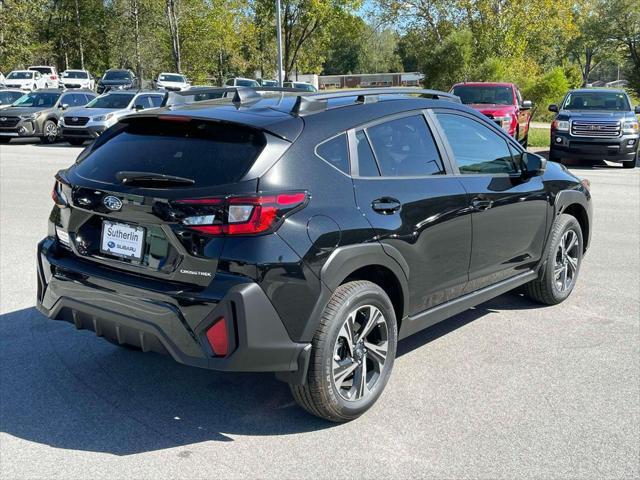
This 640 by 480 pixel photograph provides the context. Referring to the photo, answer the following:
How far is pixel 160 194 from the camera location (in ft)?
11.4

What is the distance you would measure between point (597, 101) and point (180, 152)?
16210 millimetres

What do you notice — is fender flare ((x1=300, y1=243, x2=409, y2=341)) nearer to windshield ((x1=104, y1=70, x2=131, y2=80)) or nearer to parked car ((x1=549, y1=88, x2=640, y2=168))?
parked car ((x1=549, y1=88, x2=640, y2=168))

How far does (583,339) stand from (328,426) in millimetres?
2322

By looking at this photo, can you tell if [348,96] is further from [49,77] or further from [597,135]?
[49,77]

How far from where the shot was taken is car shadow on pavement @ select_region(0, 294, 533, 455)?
12.0 ft

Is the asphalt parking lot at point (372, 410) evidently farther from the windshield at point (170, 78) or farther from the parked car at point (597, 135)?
the windshield at point (170, 78)

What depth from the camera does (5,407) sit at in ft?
13.0

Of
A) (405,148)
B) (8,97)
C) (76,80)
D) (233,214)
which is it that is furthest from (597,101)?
(76,80)

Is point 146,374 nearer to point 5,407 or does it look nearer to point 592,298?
point 5,407

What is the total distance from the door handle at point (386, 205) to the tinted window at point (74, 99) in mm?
22432

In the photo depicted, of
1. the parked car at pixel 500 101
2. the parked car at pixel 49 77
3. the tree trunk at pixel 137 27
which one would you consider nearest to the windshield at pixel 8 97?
the parked car at pixel 500 101

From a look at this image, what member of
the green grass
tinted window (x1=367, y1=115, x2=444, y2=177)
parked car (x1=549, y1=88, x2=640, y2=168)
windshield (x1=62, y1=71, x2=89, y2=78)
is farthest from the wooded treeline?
tinted window (x1=367, y1=115, x2=444, y2=177)

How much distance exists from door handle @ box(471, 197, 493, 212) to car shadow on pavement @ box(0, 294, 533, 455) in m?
1.07

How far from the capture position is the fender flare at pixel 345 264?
11.5 feet
